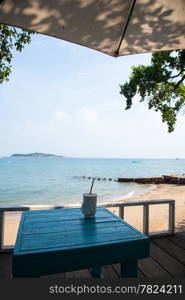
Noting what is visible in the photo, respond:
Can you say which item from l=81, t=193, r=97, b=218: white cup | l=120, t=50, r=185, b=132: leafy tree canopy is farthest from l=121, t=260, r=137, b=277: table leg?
l=120, t=50, r=185, b=132: leafy tree canopy

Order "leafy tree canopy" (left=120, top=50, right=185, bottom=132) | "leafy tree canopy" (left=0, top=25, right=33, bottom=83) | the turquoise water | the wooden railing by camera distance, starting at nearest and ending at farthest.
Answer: the wooden railing → "leafy tree canopy" (left=0, top=25, right=33, bottom=83) → "leafy tree canopy" (left=120, top=50, right=185, bottom=132) → the turquoise water

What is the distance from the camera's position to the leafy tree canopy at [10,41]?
141 inches

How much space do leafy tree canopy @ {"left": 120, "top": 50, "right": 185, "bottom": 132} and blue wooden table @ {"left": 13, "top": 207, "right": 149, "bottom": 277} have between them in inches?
276

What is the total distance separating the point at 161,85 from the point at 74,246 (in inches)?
341

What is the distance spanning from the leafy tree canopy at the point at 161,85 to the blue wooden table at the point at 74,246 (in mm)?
6998

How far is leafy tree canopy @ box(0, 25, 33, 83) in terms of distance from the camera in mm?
3594

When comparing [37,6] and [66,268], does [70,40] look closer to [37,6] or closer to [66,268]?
[37,6]

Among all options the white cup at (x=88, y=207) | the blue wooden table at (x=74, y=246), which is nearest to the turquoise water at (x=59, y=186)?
the white cup at (x=88, y=207)

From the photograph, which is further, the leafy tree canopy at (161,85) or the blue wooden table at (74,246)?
the leafy tree canopy at (161,85)

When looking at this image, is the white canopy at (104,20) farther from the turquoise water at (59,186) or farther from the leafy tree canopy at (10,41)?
the turquoise water at (59,186)

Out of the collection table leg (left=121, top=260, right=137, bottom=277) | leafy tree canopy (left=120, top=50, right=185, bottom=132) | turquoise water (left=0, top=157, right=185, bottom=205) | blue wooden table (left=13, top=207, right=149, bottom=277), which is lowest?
turquoise water (left=0, top=157, right=185, bottom=205)

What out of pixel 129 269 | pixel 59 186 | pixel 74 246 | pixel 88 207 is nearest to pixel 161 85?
pixel 88 207

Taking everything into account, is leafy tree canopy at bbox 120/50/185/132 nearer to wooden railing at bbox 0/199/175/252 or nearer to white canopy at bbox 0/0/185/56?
white canopy at bbox 0/0/185/56

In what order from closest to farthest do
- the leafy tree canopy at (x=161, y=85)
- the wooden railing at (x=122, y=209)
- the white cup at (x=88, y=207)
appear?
1. the white cup at (x=88, y=207)
2. the wooden railing at (x=122, y=209)
3. the leafy tree canopy at (x=161, y=85)
